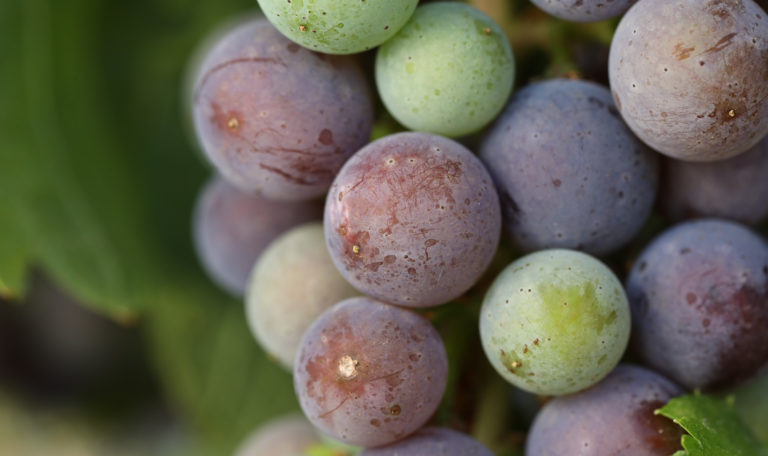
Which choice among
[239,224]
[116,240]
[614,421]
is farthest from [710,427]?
[116,240]

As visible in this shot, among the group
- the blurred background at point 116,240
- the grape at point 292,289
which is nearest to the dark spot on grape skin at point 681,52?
the blurred background at point 116,240

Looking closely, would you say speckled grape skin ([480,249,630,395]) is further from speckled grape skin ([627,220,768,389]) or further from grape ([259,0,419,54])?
grape ([259,0,419,54])

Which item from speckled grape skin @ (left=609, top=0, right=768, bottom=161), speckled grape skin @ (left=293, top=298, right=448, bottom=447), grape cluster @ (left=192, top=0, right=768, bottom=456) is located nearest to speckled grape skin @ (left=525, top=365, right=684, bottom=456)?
grape cluster @ (left=192, top=0, right=768, bottom=456)

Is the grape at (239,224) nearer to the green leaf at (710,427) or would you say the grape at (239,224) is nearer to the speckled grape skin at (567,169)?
the speckled grape skin at (567,169)

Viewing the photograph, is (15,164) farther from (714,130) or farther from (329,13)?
(714,130)

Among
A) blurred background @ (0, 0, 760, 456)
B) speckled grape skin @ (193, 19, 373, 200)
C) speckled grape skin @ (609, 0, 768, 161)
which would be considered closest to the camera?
speckled grape skin @ (609, 0, 768, 161)

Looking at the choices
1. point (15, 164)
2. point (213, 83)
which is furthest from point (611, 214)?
point (15, 164)

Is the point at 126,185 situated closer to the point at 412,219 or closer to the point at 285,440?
the point at 285,440
